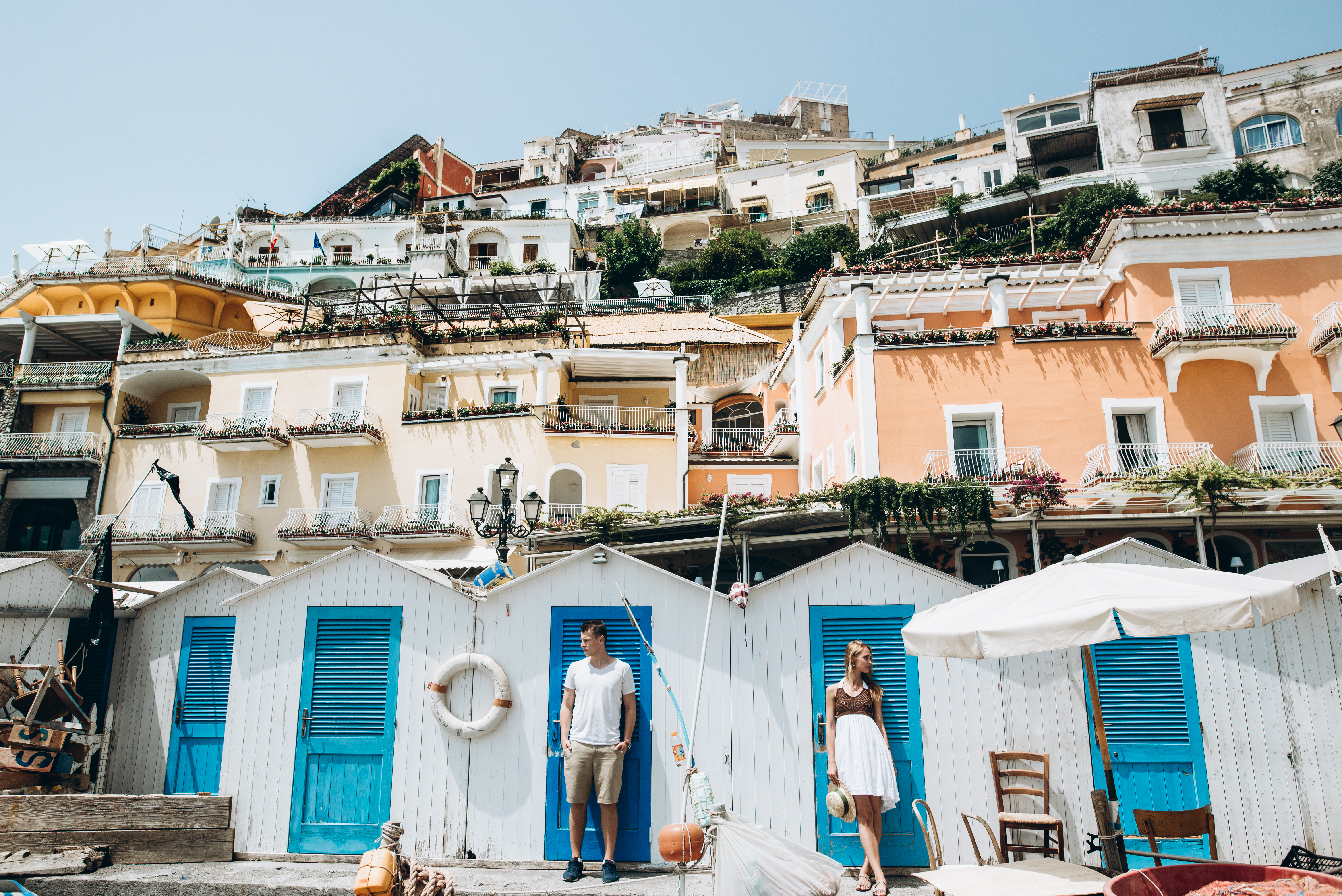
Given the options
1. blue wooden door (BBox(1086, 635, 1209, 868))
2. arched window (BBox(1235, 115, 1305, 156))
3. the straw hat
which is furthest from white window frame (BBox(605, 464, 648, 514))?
arched window (BBox(1235, 115, 1305, 156))

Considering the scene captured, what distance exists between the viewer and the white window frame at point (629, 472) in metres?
23.8

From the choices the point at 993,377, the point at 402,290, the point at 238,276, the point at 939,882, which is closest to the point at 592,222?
the point at 402,290

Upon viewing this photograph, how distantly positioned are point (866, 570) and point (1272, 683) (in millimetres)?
3893

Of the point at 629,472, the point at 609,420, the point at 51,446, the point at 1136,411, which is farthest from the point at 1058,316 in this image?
the point at 51,446

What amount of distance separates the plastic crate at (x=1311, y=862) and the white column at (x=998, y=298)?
50.7 ft

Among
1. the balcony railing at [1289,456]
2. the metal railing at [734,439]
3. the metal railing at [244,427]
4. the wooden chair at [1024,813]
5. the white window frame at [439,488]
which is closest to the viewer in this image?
the wooden chair at [1024,813]

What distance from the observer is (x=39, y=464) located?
1120 inches

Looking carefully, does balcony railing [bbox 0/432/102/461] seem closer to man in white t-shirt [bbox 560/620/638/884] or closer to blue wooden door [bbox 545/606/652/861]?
blue wooden door [bbox 545/606/652/861]

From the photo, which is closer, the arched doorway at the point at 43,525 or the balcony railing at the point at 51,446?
the balcony railing at the point at 51,446

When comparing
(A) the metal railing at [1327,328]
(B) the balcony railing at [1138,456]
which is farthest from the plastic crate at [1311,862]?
(A) the metal railing at [1327,328]

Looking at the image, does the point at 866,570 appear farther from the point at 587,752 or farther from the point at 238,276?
the point at 238,276

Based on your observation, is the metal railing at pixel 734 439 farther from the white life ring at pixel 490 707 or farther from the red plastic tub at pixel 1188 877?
the red plastic tub at pixel 1188 877

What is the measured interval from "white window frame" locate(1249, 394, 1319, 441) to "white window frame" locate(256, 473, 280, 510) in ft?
88.2

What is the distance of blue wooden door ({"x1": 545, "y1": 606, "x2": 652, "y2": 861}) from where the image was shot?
770 cm
